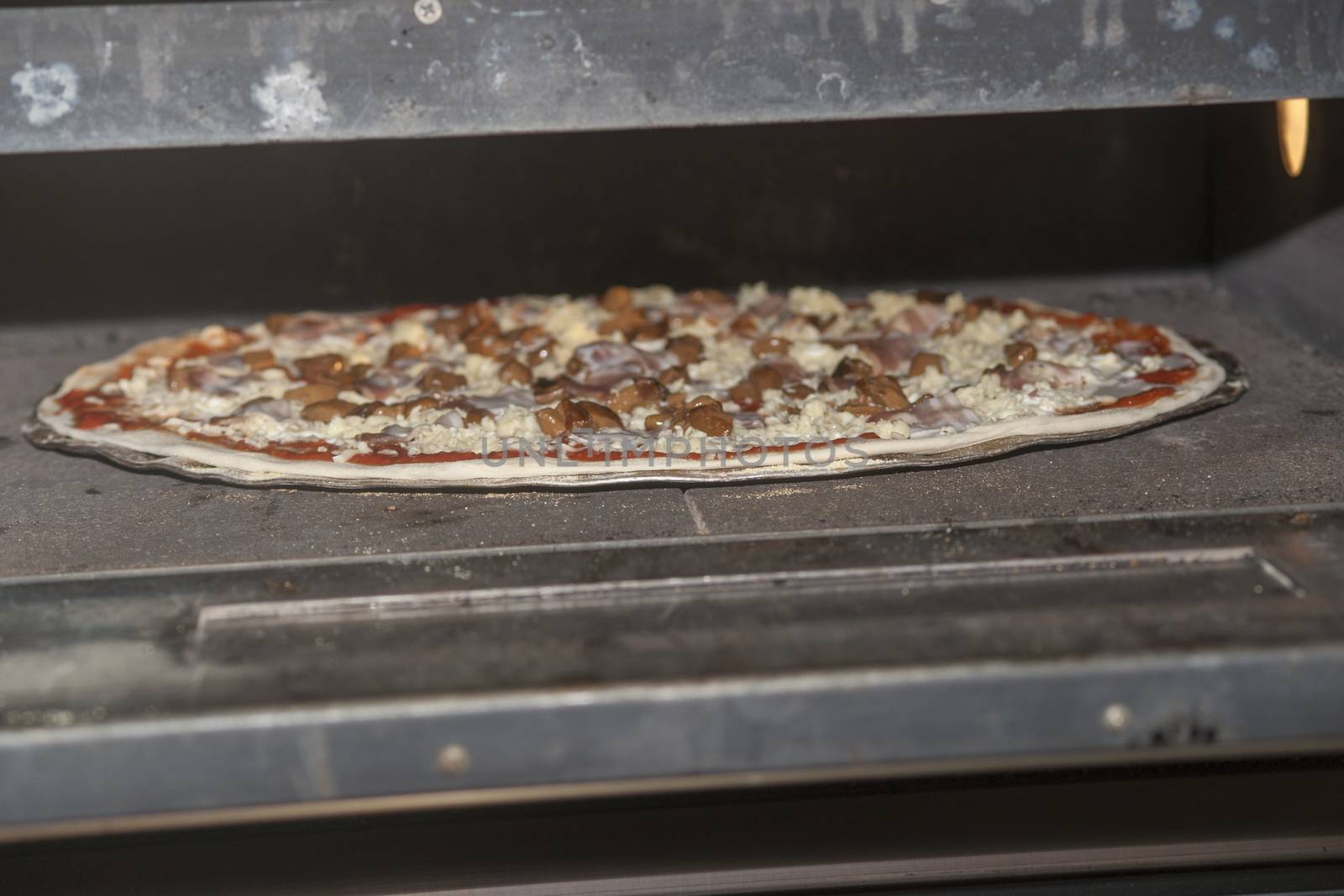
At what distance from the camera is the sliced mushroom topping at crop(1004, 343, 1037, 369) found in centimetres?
214

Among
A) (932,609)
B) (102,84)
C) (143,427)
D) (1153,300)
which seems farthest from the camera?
(1153,300)

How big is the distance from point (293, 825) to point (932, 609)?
90 centimetres

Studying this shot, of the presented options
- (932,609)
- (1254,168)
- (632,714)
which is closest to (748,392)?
(932,609)

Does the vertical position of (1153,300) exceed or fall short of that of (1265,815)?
it exceeds it

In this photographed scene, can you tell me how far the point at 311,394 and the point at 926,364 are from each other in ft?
3.16

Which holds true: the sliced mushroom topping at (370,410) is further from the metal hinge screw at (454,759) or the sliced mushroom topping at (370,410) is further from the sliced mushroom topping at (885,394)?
the metal hinge screw at (454,759)

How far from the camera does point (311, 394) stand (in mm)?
2102

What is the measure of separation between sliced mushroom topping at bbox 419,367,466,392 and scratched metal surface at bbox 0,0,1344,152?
65cm

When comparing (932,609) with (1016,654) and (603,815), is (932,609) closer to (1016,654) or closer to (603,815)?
(1016,654)

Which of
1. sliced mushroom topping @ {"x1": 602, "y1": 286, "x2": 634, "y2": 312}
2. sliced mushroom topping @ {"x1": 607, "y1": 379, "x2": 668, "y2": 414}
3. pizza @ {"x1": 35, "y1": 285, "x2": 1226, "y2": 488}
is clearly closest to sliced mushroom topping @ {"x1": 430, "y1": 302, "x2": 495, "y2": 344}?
pizza @ {"x1": 35, "y1": 285, "x2": 1226, "y2": 488}

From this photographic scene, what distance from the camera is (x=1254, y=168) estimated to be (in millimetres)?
2578

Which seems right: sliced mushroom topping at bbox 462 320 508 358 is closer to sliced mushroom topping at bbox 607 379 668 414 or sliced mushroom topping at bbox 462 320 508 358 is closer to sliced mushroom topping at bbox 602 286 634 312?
sliced mushroom topping at bbox 602 286 634 312

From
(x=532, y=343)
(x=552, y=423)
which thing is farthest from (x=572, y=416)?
(x=532, y=343)

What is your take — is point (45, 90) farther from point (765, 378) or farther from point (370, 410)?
point (765, 378)
